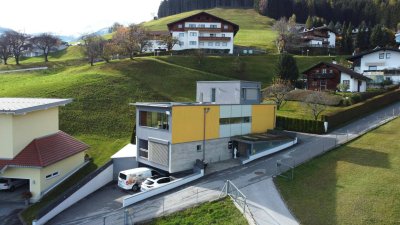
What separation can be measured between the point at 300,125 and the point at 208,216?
64.8 ft

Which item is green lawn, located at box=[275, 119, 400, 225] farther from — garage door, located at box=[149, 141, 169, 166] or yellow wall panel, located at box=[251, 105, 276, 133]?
garage door, located at box=[149, 141, 169, 166]

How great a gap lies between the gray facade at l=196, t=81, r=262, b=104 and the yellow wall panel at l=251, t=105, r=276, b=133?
0.88 metres

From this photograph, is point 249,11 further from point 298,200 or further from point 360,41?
point 298,200

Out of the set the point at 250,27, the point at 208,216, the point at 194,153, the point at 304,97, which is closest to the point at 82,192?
the point at 194,153

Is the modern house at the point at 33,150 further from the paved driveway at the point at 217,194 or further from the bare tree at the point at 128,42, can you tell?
the bare tree at the point at 128,42

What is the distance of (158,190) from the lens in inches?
918

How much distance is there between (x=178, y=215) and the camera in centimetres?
1986

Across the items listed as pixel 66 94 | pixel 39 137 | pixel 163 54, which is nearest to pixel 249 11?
pixel 163 54

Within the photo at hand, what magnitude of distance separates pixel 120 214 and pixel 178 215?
143 inches

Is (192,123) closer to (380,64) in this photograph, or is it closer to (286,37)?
(380,64)

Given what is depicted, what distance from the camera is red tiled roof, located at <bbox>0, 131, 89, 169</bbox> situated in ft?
80.9

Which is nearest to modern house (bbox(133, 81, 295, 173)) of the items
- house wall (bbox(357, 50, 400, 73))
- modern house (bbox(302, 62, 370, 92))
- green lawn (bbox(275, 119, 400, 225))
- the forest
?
green lawn (bbox(275, 119, 400, 225))

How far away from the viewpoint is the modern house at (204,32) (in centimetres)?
8112

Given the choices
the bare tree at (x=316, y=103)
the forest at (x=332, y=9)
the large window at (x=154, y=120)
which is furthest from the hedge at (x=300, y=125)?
the forest at (x=332, y=9)
